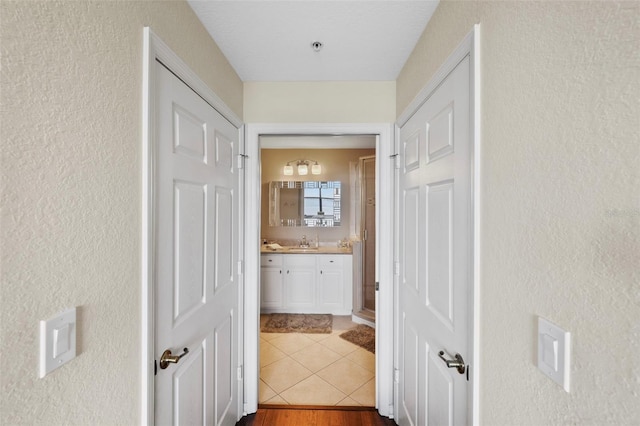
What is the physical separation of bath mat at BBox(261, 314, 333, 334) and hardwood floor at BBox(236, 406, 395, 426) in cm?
123

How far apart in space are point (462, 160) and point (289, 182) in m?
3.23

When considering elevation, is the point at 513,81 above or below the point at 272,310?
above

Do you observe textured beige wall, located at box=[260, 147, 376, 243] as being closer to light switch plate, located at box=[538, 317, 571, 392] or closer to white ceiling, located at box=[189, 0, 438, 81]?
white ceiling, located at box=[189, 0, 438, 81]

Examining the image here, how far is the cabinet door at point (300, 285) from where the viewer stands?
12.0 ft

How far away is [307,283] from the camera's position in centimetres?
368

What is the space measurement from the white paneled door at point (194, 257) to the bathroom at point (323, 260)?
81 centimetres

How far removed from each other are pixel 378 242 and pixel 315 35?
4.22 feet

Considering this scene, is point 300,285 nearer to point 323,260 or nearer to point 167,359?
point 323,260

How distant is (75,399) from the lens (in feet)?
2.22

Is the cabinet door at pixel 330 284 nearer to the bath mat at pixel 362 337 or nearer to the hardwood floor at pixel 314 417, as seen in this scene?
the bath mat at pixel 362 337

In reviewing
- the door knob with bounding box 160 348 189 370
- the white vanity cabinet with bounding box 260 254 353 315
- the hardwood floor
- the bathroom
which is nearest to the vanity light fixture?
the bathroom

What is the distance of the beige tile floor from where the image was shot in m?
2.11

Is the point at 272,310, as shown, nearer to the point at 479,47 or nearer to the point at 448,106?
the point at 448,106

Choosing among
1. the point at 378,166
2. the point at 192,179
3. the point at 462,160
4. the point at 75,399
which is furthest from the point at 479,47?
the point at 75,399
